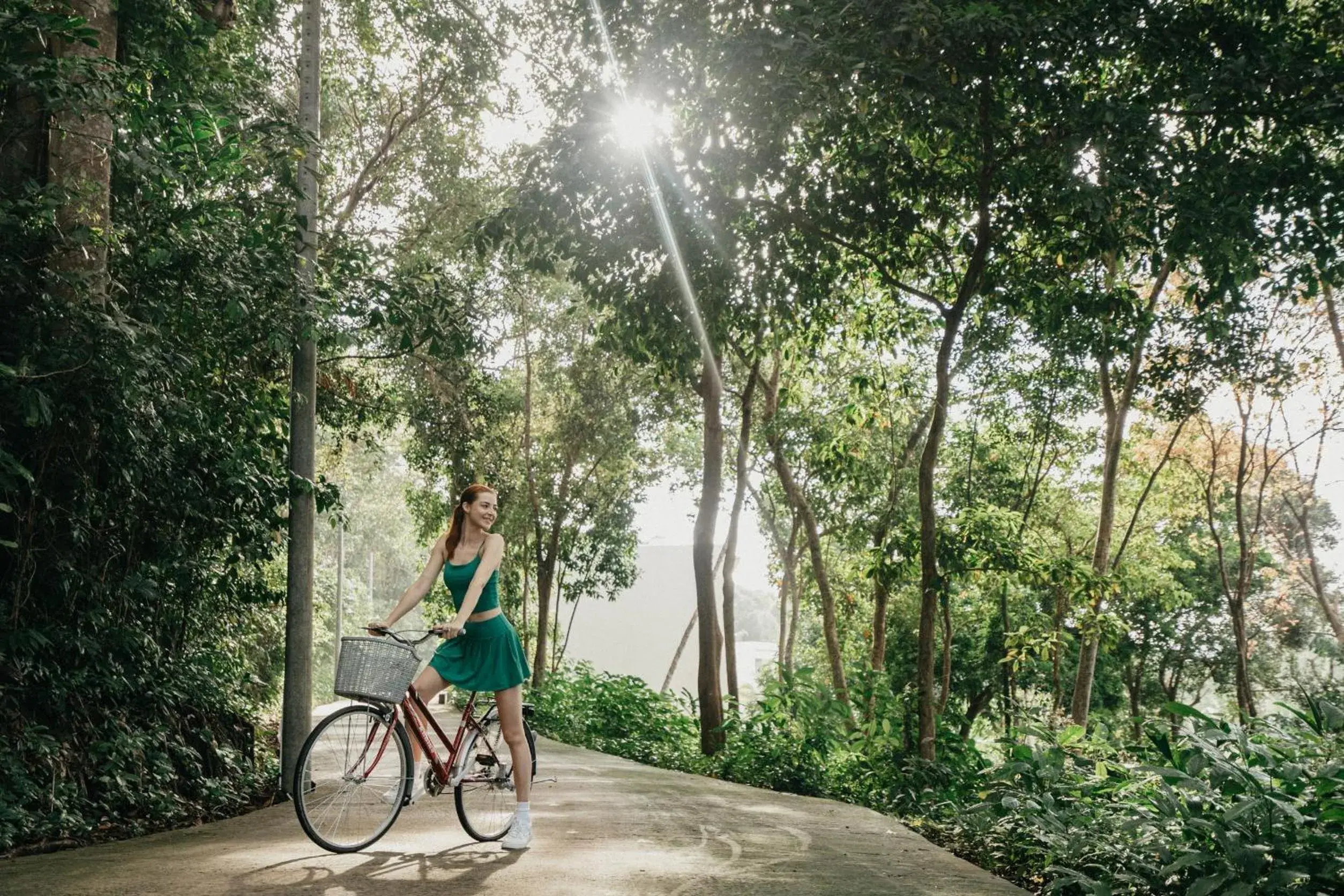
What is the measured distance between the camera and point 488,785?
6699 millimetres

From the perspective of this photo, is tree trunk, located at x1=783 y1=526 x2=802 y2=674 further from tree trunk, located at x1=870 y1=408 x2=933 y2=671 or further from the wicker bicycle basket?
the wicker bicycle basket

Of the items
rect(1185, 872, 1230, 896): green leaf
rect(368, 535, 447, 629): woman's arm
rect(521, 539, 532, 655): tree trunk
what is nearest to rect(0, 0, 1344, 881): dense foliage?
rect(1185, 872, 1230, 896): green leaf

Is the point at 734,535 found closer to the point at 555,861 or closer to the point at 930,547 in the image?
the point at 930,547

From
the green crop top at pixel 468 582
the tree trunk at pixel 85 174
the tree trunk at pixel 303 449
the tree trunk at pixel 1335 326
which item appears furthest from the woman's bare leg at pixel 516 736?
the tree trunk at pixel 1335 326

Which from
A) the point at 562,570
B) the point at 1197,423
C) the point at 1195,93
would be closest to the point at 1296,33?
the point at 1195,93

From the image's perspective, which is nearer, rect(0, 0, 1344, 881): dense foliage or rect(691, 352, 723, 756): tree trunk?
rect(0, 0, 1344, 881): dense foliage

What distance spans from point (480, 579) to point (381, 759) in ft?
3.65

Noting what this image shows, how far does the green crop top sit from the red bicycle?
42cm

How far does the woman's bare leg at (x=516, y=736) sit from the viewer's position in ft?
21.5

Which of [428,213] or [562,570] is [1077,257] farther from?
[562,570]

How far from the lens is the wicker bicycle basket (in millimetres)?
5824

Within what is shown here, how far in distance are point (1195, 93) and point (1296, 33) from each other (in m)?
1.07

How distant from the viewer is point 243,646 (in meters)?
14.4

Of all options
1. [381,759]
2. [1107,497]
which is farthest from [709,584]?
[381,759]
